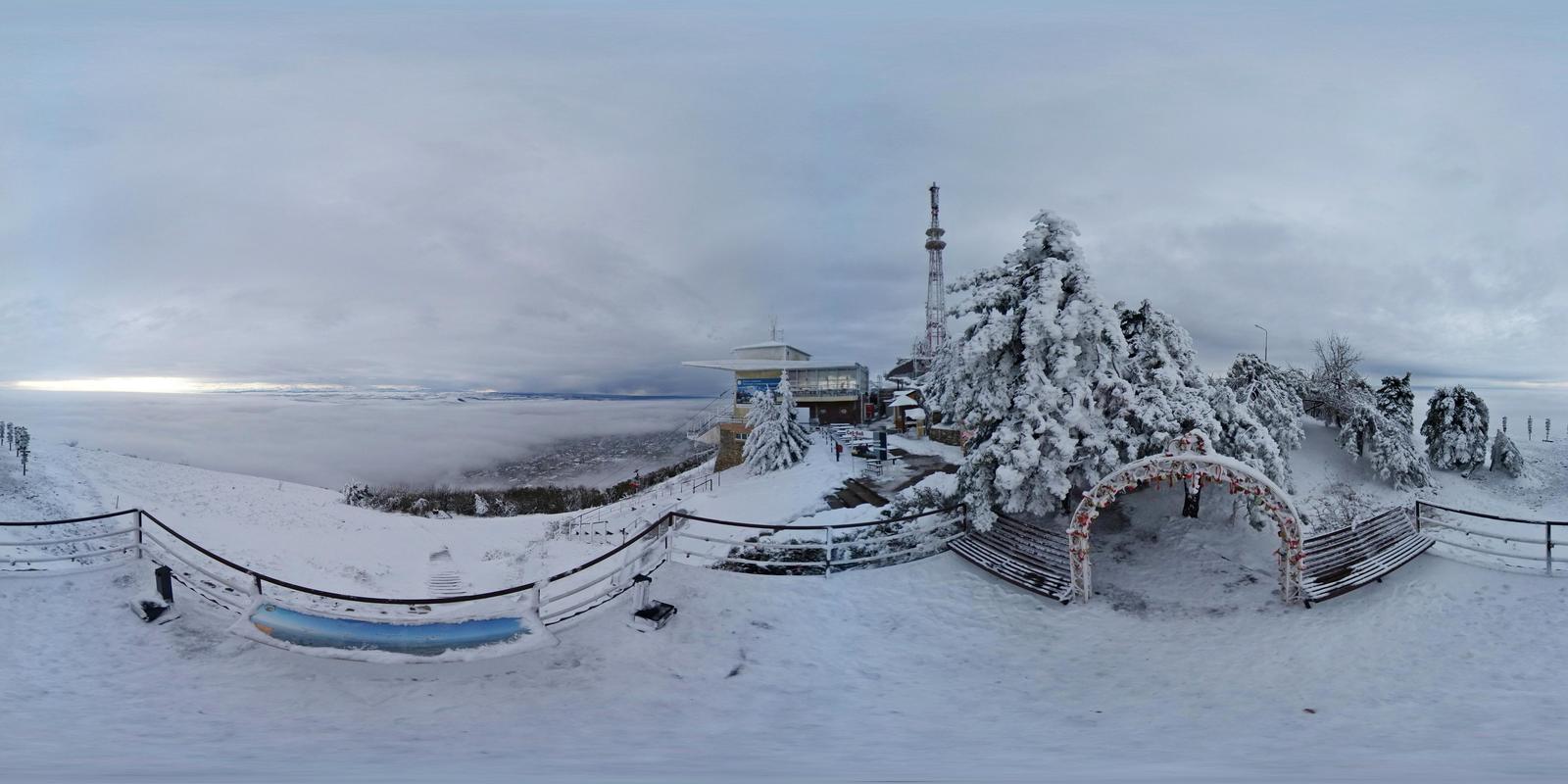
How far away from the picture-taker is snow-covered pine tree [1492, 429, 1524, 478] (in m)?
23.2

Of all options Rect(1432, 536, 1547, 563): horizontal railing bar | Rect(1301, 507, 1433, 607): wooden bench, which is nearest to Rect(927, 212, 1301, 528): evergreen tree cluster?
Rect(1301, 507, 1433, 607): wooden bench

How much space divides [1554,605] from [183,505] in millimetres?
28948

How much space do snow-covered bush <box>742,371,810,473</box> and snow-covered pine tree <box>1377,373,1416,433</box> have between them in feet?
73.8

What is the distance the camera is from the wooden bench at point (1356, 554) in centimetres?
852

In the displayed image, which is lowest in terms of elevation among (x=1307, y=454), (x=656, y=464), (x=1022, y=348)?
(x=656, y=464)

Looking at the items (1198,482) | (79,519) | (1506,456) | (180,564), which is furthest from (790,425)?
(1506,456)

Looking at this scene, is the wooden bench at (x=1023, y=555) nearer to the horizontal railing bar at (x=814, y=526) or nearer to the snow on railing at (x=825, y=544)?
the snow on railing at (x=825, y=544)

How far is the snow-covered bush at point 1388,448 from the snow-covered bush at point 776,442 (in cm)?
2066

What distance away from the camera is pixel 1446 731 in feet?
18.2

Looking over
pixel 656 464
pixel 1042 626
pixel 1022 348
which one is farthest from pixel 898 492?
pixel 656 464

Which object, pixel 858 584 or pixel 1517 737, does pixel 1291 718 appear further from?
pixel 858 584

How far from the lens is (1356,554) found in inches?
361

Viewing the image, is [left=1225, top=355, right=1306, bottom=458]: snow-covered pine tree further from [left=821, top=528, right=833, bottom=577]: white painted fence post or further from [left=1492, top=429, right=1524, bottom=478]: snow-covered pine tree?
[left=821, top=528, right=833, bottom=577]: white painted fence post

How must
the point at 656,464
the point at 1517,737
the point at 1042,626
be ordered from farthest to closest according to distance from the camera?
the point at 656,464
the point at 1042,626
the point at 1517,737
